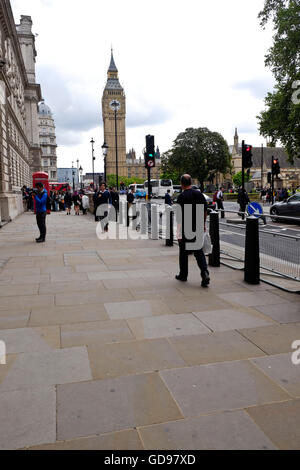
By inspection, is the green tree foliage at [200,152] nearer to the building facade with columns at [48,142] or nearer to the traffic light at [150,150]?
the traffic light at [150,150]

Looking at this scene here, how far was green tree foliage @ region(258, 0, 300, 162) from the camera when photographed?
867 inches

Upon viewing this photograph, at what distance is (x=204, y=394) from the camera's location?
292 cm

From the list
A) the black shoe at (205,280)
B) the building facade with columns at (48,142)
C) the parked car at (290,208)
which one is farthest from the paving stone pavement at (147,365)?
the building facade with columns at (48,142)

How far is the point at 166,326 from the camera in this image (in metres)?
4.39

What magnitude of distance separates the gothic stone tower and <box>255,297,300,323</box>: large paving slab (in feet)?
450

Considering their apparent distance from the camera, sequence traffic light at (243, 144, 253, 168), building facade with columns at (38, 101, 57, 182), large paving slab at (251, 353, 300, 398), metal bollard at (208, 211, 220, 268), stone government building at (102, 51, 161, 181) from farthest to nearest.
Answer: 1. stone government building at (102, 51, 161, 181)
2. building facade with columns at (38, 101, 57, 182)
3. traffic light at (243, 144, 253, 168)
4. metal bollard at (208, 211, 220, 268)
5. large paving slab at (251, 353, 300, 398)

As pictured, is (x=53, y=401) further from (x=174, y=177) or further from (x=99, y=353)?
(x=174, y=177)

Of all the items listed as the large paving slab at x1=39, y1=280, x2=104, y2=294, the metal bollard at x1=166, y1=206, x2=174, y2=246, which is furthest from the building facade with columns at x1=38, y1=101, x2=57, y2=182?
the large paving slab at x1=39, y1=280, x2=104, y2=294

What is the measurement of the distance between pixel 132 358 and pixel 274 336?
1.53m

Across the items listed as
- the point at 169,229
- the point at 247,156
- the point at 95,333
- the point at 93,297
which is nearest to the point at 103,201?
the point at 169,229

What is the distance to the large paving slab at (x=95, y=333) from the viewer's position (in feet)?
13.0

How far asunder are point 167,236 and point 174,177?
89953 millimetres

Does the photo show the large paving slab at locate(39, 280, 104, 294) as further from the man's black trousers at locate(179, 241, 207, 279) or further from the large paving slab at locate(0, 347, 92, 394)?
the large paving slab at locate(0, 347, 92, 394)
